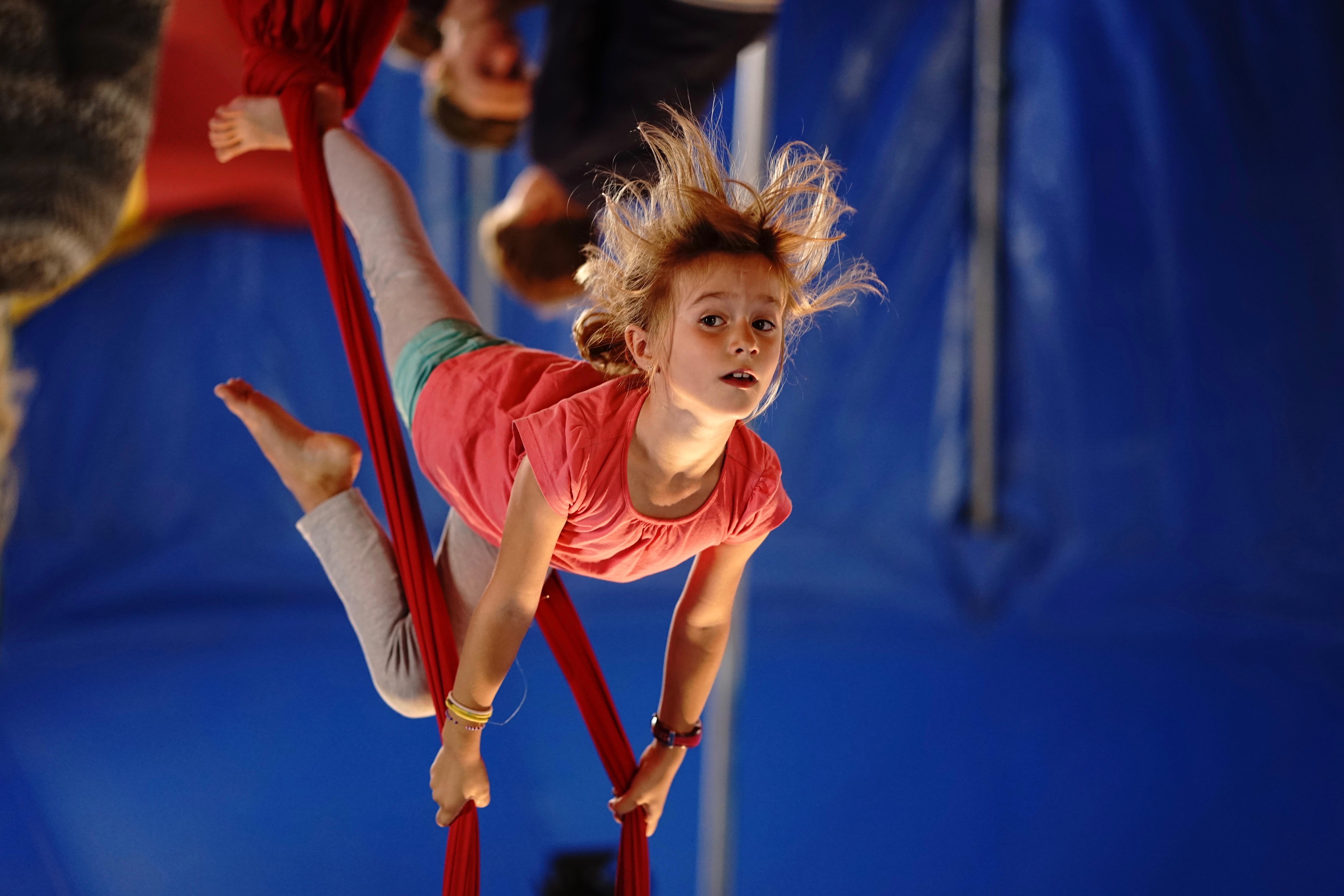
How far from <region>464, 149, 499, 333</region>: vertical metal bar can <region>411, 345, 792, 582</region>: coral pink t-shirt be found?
1.63 metres

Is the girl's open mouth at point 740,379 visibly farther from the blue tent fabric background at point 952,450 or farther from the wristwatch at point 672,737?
the blue tent fabric background at point 952,450

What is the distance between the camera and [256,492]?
254 centimetres

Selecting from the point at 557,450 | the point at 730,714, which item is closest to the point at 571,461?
the point at 557,450

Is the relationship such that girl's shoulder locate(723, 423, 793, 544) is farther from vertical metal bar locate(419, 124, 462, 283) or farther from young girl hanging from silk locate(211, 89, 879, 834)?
vertical metal bar locate(419, 124, 462, 283)

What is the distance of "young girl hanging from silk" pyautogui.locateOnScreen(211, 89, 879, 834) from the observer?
804mm

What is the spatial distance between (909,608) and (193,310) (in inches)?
74.2

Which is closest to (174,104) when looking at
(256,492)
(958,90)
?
(256,492)

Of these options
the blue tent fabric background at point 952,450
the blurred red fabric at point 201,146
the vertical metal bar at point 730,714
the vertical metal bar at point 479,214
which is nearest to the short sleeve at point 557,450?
the vertical metal bar at point 730,714

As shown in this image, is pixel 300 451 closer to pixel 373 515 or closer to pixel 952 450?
pixel 373 515

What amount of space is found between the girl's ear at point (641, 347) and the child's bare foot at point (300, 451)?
1.40 ft

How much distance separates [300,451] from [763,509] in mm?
532

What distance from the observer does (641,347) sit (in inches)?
33.5

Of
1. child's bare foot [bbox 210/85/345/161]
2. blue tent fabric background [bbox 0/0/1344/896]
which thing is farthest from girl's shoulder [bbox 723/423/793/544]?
blue tent fabric background [bbox 0/0/1344/896]

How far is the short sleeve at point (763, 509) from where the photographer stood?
91 cm
